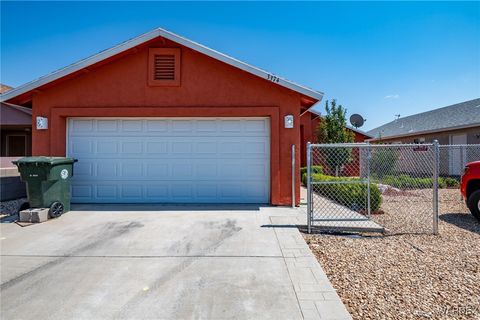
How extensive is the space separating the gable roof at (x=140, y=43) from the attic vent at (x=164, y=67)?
0.40 m

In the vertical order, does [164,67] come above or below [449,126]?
above

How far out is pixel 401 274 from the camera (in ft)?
11.9

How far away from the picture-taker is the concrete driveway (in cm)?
280

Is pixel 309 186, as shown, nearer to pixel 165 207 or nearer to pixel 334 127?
pixel 165 207

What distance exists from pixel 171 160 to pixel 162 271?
4449 millimetres

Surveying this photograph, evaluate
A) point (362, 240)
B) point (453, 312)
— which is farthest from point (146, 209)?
point (453, 312)

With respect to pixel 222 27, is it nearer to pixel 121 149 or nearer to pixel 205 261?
pixel 121 149

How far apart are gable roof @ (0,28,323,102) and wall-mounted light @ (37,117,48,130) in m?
0.78

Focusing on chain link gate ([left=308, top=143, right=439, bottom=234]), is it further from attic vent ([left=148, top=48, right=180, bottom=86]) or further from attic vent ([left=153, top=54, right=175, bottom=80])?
attic vent ([left=153, top=54, right=175, bottom=80])

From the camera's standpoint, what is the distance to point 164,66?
25.0ft

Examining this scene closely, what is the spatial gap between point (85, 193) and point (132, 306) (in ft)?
19.6

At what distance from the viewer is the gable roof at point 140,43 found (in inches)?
280

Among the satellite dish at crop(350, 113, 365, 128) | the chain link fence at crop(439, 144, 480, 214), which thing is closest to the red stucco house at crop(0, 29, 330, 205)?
the chain link fence at crop(439, 144, 480, 214)

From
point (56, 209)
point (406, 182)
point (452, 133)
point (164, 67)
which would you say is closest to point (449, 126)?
point (452, 133)
